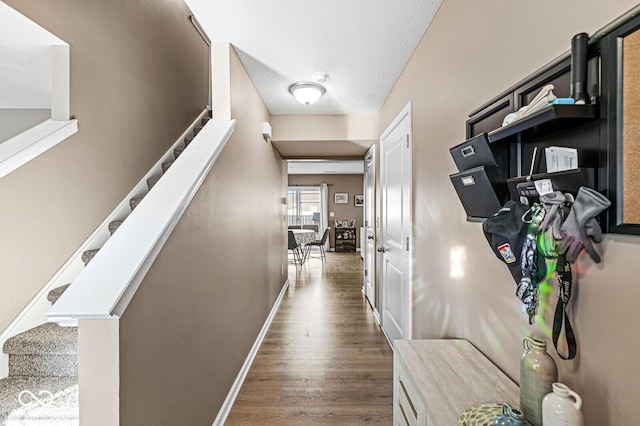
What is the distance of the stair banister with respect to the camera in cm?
84

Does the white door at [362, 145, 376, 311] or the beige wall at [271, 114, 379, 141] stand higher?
the beige wall at [271, 114, 379, 141]

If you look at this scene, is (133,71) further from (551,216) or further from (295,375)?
(551,216)

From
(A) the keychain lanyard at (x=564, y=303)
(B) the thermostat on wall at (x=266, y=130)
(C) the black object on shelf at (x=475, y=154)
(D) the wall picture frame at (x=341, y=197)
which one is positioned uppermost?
(B) the thermostat on wall at (x=266, y=130)

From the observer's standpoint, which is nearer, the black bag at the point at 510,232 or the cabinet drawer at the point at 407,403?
the black bag at the point at 510,232

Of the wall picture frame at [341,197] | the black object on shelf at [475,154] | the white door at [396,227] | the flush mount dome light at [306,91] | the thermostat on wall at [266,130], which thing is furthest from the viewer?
the wall picture frame at [341,197]

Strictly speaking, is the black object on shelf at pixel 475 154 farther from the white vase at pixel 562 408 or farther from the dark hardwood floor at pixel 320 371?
the dark hardwood floor at pixel 320 371

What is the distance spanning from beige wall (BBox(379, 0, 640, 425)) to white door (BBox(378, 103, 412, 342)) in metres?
0.16

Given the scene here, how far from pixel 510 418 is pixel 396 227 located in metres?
1.93

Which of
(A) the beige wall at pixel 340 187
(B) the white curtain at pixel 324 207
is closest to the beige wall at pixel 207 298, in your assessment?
(B) the white curtain at pixel 324 207

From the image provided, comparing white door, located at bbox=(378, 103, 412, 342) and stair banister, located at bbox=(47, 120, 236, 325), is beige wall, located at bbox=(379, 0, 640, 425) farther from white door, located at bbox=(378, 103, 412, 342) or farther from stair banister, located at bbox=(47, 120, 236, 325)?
stair banister, located at bbox=(47, 120, 236, 325)

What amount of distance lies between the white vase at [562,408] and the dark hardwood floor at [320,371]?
146cm

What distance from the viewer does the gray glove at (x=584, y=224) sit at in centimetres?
61

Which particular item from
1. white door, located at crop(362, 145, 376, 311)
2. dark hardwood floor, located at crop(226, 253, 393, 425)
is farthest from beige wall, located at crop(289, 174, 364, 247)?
dark hardwood floor, located at crop(226, 253, 393, 425)
